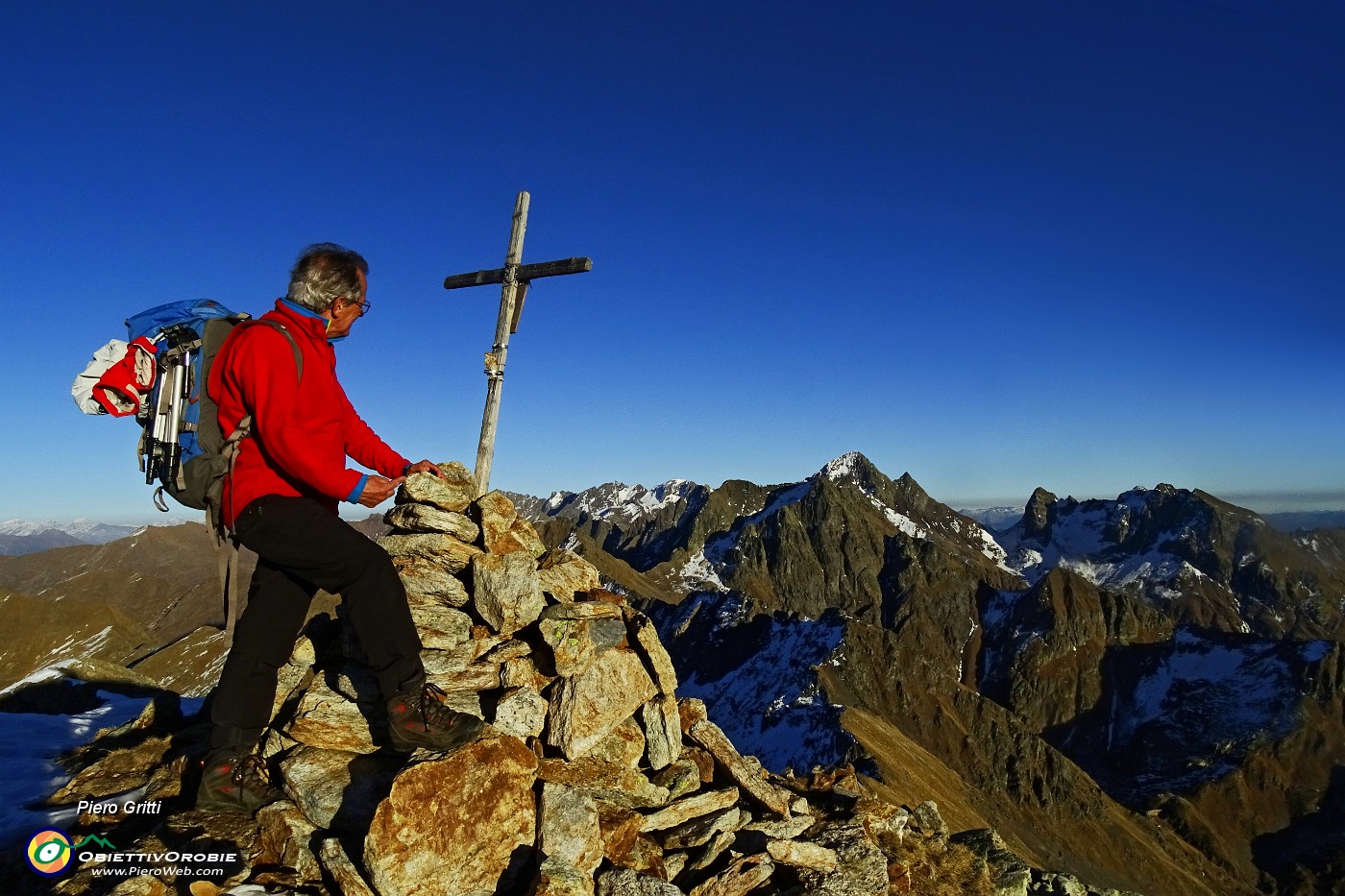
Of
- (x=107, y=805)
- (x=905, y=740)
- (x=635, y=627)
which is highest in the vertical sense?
(x=635, y=627)

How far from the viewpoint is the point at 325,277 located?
308 inches

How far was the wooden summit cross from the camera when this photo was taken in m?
13.9

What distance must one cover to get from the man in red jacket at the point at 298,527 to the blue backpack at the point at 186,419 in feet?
0.48

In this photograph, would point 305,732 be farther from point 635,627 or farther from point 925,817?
point 925,817

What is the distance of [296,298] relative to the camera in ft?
25.4

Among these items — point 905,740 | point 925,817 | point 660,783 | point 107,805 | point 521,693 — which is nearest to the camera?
point 107,805

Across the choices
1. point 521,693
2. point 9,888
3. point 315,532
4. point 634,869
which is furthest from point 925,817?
point 9,888

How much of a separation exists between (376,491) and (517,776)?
3743mm

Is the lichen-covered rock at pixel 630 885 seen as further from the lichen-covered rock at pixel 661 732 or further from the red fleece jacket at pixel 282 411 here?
the red fleece jacket at pixel 282 411

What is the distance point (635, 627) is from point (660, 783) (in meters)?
2.34

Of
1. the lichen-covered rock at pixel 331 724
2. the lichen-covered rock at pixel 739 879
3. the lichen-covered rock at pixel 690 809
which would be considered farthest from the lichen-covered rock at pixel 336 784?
the lichen-covered rock at pixel 739 879

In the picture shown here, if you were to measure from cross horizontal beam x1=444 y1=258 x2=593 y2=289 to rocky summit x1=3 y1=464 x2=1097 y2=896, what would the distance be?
4.49m

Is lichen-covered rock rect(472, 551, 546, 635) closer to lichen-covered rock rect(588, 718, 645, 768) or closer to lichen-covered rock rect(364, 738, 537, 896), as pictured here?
lichen-covered rock rect(588, 718, 645, 768)

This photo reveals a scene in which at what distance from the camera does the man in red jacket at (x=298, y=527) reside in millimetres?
7074
